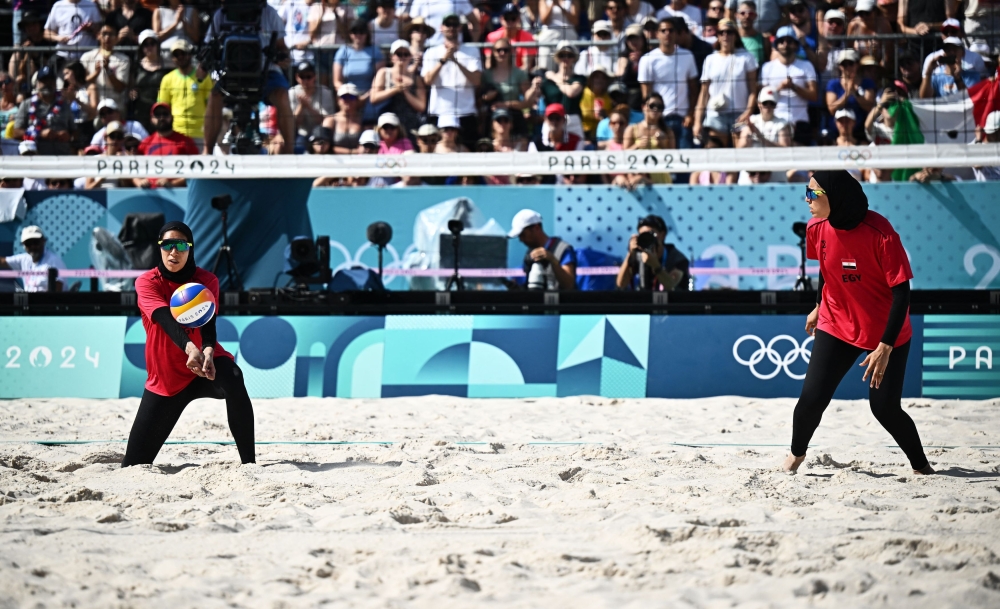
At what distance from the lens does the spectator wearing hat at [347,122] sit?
10.4 metres

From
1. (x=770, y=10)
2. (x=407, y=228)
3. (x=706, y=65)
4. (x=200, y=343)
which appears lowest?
(x=200, y=343)

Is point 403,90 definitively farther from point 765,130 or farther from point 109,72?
point 765,130

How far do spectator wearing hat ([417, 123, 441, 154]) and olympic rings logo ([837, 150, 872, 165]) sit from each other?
3.75m

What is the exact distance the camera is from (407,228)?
967 cm

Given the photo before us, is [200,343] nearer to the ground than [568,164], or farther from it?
nearer to the ground

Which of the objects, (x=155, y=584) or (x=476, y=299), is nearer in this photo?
(x=155, y=584)

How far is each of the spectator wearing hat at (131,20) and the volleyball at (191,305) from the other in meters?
7.37

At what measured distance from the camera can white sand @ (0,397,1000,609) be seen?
324 cm

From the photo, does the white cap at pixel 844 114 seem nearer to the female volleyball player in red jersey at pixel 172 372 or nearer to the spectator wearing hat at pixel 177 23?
the female volleyball player in red jersey at pixel 172 372

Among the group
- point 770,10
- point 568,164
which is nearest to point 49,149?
point 568,164

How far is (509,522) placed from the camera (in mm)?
4129

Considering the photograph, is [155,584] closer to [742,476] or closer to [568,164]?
[742,476]

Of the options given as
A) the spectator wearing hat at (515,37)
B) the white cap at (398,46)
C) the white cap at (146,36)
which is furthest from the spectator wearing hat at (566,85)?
the white cap at (146,36)

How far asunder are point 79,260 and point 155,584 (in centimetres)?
738
